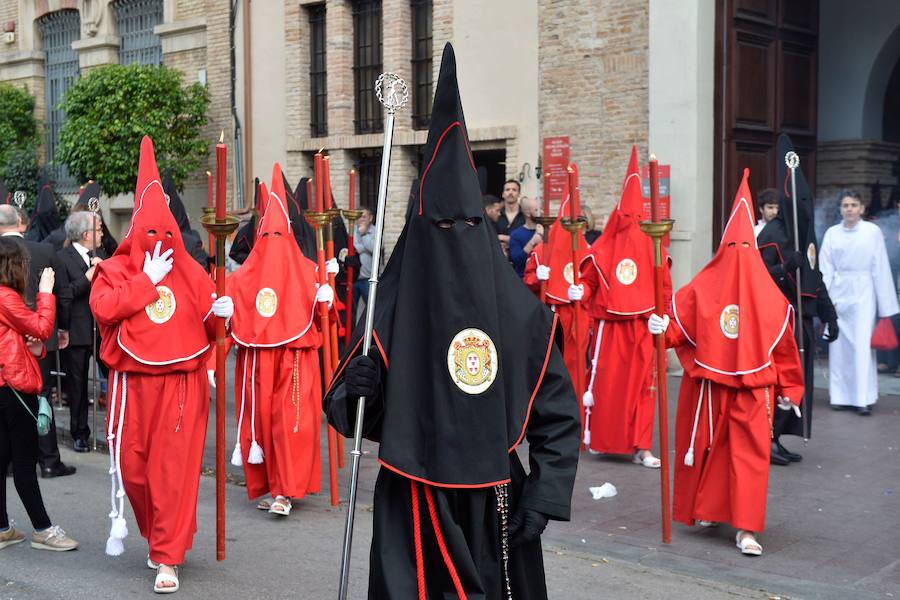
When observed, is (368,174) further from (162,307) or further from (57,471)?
(162,307)

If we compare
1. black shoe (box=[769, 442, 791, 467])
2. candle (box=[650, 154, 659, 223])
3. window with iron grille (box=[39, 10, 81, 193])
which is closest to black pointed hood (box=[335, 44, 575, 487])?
candle (box=[650, 154, 659, 223])

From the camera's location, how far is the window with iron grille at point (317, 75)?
62.2ft

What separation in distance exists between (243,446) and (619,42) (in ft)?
27.1

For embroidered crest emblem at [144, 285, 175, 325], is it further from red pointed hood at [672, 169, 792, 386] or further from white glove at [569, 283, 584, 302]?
white glove at [569, 283, 584, 302]

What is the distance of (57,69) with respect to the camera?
2447 cm

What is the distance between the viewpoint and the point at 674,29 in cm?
1347

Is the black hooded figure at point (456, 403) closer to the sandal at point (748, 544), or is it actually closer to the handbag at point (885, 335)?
the sandal at point (748, 544)

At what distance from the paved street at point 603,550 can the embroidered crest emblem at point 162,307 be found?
1.43 m

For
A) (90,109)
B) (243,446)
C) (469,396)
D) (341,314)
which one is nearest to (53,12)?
(90,109)

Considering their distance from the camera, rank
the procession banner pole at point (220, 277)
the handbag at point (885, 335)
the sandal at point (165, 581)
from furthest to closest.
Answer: the handbag at point (885, 335) < the sandal at point (165, 581) < the procession banner pole at point (220, 277)

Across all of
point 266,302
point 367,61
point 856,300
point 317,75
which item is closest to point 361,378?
point 266,302

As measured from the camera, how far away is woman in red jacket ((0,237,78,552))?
6793 millimetres

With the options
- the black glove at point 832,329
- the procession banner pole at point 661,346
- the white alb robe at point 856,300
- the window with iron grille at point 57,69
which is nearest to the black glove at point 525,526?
the procession banner pole at point 661,346

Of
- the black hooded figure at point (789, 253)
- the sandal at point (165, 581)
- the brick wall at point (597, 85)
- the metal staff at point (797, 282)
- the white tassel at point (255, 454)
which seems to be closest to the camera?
the sandal at point (165, 581)
